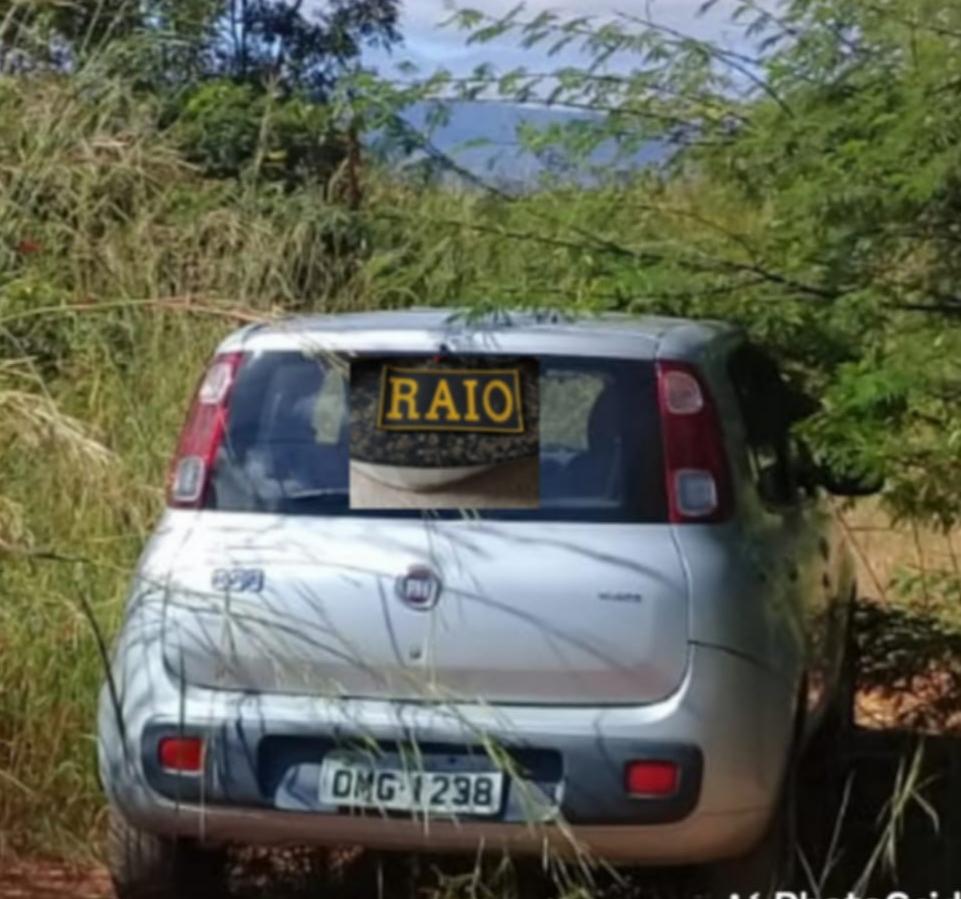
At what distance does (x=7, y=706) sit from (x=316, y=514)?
1.68m

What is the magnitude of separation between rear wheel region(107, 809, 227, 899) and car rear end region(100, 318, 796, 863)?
0.21 meters

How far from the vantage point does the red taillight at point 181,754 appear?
16.9ft

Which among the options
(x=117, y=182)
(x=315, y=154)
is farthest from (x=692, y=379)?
(x=315, y=154)

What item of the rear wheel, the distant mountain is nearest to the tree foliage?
the distant mountain

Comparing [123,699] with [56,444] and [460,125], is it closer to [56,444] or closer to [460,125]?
[56,444]

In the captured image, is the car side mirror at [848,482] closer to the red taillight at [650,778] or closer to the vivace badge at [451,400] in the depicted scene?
the vivace badge at [451,400]

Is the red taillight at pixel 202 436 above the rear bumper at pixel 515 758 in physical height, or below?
above

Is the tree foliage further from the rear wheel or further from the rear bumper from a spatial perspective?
the rear wheel

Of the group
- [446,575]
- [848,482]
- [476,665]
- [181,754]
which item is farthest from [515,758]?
[848,482]

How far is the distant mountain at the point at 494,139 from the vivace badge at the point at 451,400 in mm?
1140

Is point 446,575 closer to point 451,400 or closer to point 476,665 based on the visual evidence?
point 476,665

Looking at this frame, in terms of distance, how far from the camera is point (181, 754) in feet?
17.0

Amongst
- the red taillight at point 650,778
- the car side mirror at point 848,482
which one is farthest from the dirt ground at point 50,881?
the car side mirror at point 848,482

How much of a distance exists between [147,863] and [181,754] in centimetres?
51
